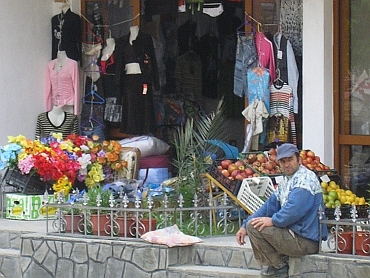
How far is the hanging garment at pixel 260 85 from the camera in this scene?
11836mm

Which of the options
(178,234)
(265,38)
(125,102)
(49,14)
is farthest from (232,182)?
(49,14)

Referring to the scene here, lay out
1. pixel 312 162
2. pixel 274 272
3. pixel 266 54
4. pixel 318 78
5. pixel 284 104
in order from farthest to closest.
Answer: pixel 266 54
pixel 284 104
pixel 318 78
pixel 312 162
pixel 274 272

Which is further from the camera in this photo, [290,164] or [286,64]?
[286,64]

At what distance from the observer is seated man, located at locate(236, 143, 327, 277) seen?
325 inches

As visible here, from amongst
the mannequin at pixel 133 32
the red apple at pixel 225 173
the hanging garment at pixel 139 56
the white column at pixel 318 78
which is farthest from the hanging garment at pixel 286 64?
the mannequin at pixel 133 32

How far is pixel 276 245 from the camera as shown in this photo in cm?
836

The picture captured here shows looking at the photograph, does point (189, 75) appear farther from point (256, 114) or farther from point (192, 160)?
point (192, 160)

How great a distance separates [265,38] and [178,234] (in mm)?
3511

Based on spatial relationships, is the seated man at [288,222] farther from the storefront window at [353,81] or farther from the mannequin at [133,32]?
the mannequin at [133,32]

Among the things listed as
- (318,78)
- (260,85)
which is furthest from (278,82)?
(318,78)

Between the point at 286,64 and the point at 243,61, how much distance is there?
0.64 metres

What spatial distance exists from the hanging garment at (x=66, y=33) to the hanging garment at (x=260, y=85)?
2660 millimetres

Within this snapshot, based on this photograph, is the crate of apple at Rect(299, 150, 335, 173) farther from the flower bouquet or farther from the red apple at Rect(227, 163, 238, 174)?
the flower bouquet

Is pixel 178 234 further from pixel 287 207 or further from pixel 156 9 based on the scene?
pixel 156 9
